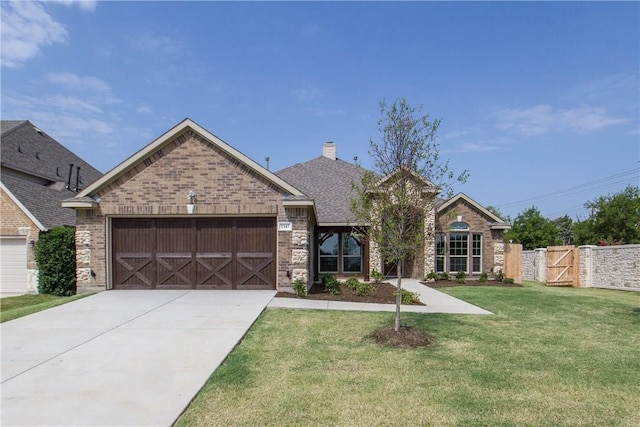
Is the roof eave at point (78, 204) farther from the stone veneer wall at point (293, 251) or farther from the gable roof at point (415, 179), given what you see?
the gable roof at point (415, 179)

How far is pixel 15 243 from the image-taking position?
639 inches

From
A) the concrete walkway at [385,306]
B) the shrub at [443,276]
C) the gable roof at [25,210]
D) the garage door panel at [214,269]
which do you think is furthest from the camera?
the shrub at [443,276]

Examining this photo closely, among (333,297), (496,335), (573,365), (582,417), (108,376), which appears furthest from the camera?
(333,297)

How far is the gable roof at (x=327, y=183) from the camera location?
18.1m

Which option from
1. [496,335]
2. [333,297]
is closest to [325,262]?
[333,297]

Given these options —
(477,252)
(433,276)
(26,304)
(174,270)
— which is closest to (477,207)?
(477,252)

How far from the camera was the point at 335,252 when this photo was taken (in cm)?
1842

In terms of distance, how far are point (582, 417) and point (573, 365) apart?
2133 mm

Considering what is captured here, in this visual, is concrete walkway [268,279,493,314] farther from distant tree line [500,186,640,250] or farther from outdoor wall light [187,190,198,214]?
distant tree line [500,186,640,250]

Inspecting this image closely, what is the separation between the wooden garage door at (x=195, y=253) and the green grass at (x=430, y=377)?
379 cm

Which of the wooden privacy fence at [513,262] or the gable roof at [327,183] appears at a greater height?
the gable roof at [327,183]

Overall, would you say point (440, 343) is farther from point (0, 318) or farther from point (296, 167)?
point (296, 167)

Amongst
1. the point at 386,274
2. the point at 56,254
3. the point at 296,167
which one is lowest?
the point at 386,274

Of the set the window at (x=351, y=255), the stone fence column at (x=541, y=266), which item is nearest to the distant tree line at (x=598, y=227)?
the stone fence column at (x=541, y=266)
